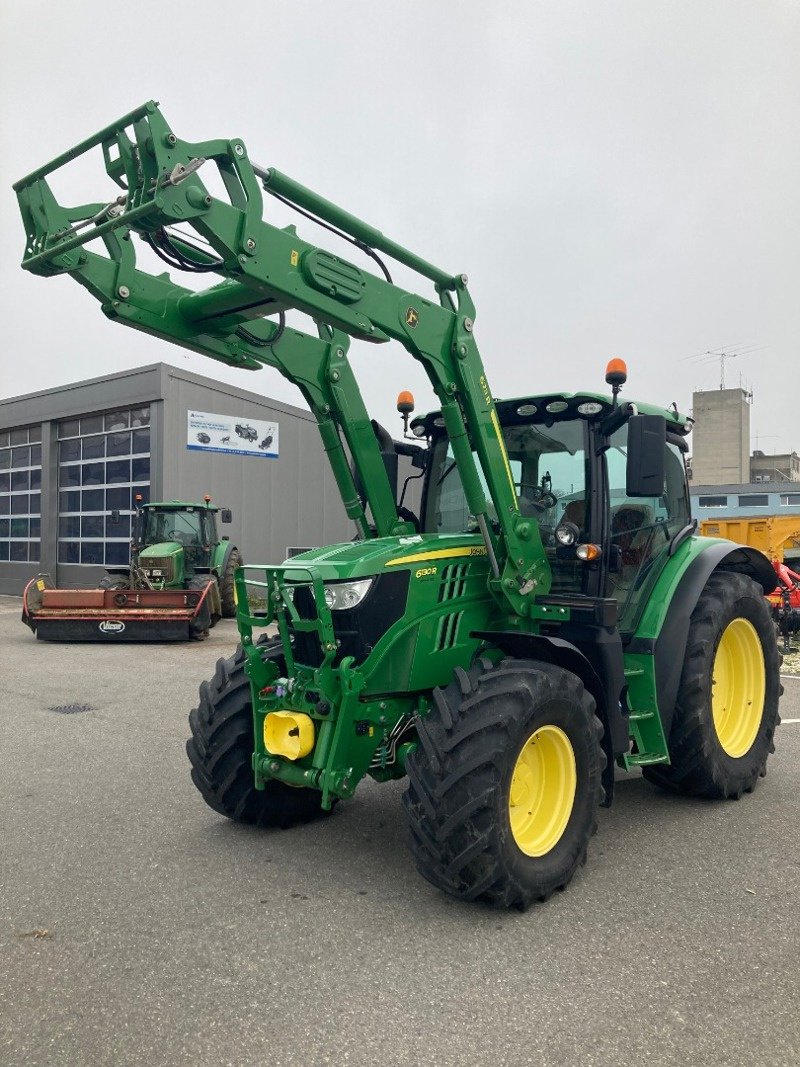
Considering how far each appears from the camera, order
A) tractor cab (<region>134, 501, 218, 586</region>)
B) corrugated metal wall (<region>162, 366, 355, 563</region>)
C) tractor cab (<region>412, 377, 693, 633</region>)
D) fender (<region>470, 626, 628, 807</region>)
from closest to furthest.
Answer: fender (<region>470, 626, 628, 807</region>) < tractor cab (<region>412, 377, 693, 633</region>) < tractor cab (<region>134, 501, 218, 586</region>) < corrugated metal wall (<region>162, 366, 355, 563</region>)

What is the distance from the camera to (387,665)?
13.4ft

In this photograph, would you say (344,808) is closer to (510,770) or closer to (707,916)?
(510,770)

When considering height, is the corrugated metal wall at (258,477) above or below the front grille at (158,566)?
above

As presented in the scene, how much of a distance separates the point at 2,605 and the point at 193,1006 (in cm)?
2127

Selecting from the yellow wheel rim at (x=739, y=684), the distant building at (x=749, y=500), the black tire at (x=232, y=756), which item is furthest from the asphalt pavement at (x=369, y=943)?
the distant building at (x=749, y=500)

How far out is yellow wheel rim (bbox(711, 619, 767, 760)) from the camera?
555 cm

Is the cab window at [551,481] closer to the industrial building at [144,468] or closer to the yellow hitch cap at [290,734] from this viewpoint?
the yellow hitch cap at [290,734]

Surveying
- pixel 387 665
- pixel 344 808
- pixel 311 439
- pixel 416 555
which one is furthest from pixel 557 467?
pixel 311 439

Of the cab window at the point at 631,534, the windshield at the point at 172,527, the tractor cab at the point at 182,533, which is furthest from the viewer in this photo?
the windshield at the point at 172,527

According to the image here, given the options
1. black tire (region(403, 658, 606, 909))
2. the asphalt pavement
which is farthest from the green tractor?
black tire (region(403, 658, 606, 909))

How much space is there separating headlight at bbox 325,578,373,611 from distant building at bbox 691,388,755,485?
2527 inches

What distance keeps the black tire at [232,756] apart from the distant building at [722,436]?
210ft

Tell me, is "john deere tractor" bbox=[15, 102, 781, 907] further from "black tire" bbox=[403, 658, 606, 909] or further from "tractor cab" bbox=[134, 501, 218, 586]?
"tractor cab" bbox=[134, 501, 218, 586]

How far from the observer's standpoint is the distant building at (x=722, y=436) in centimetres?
6450
